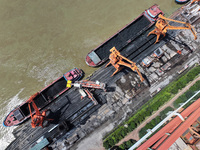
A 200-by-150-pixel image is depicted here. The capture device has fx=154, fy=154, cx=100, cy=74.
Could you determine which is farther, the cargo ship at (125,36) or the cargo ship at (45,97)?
the cargo ship at (125,36)

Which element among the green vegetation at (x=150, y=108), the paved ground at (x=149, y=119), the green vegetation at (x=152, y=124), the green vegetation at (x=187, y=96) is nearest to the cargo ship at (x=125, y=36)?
the green vegetation at (x=150, y=108)

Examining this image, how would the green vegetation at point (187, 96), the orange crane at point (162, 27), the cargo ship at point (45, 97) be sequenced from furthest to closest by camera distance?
the orange crane at point (162, 27) < the green vegetation at point (187, 96) < the cargo ship at point (45, 97)

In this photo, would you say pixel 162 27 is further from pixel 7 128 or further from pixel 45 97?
pixel 7 128

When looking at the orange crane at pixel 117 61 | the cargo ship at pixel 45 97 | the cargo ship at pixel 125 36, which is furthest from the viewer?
the cargo ship at pixel 125 36

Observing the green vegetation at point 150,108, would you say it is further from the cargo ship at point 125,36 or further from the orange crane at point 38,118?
the cargo ship at point 125,36

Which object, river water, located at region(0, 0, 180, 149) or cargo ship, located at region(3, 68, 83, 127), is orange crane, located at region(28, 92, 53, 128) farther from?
river water, located at region(0, 0, 180, 149)

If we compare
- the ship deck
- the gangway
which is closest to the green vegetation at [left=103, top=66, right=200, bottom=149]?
the gangway

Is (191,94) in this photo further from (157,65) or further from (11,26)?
(11,26)

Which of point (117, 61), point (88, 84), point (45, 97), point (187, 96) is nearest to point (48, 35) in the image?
point (45, 97)
